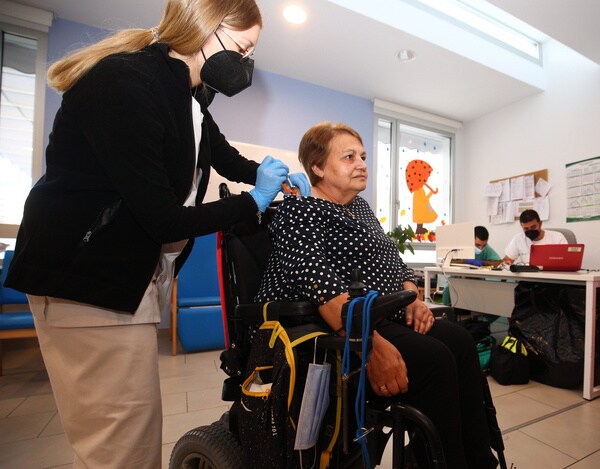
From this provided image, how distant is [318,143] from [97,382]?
998mm

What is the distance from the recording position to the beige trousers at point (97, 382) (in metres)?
0.66

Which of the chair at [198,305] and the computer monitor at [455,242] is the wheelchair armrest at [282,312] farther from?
the computer monitor at [455,242]

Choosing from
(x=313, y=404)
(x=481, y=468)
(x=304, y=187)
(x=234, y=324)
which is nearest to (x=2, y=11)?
(x=304, y=187)

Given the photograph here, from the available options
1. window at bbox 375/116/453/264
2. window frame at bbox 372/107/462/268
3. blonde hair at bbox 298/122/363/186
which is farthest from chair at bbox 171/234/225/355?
window at bbox 375/116/453/264

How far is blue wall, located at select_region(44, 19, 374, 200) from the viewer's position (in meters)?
3.45

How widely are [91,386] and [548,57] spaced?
526cm

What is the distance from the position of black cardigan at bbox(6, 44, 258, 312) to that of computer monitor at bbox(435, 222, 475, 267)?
234 centimetres

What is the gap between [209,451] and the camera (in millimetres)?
837

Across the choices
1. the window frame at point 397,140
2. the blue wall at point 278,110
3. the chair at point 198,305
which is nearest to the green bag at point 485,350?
the chair at point 198,305

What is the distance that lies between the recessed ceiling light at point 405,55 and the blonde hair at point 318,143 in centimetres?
248

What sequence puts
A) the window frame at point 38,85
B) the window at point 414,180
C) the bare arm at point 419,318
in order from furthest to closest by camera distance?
the window at point 414,180 → the window frame at point 38,85 → the bare arm at point 419,318

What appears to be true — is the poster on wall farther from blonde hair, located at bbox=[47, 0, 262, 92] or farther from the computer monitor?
blonde hair, located at bbox=[47, 0, 262, 92]

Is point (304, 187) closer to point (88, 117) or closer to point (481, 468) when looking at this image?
point (88, 117)

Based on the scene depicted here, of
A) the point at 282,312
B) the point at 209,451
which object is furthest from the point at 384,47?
the point at 209,451
